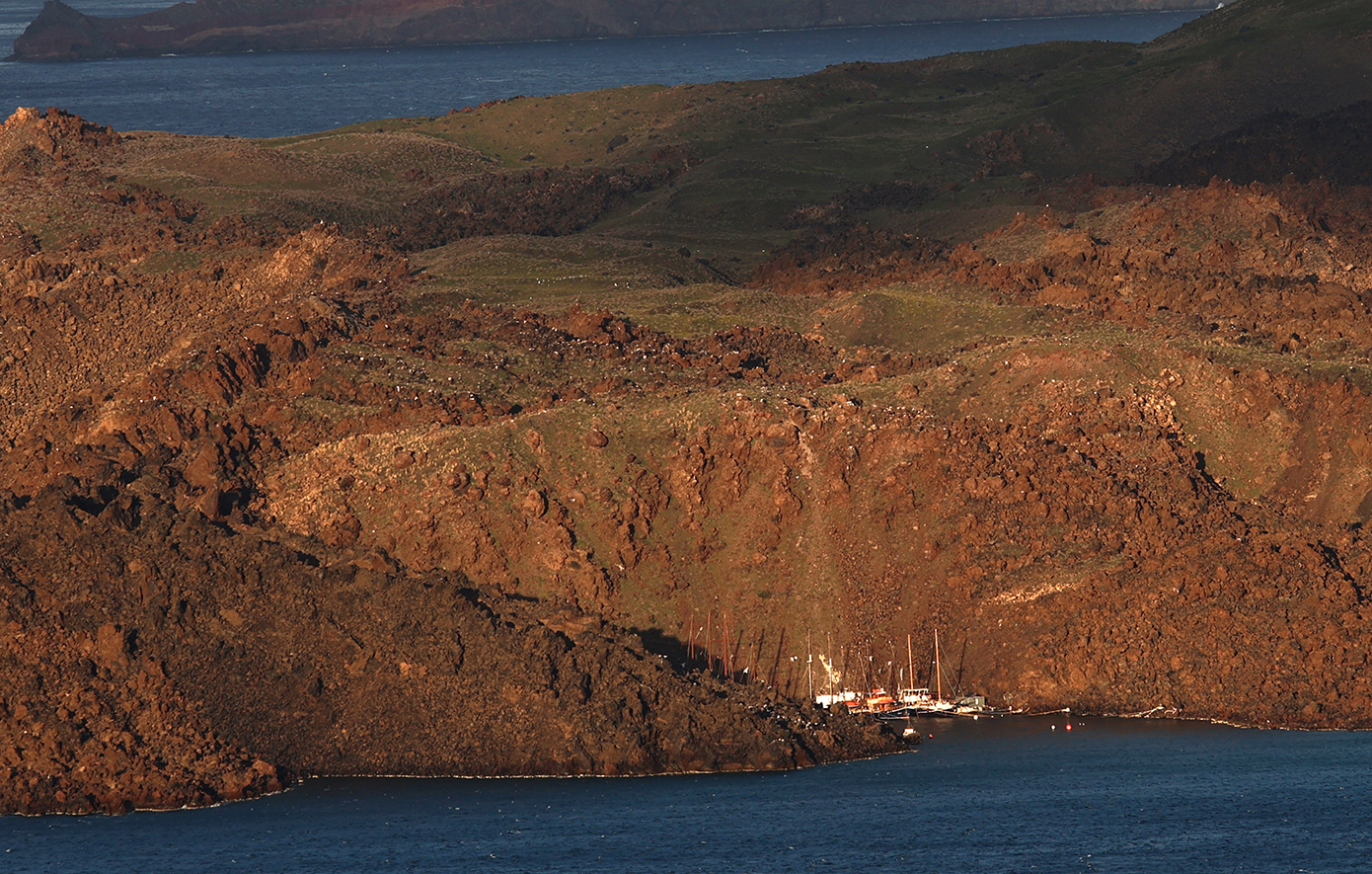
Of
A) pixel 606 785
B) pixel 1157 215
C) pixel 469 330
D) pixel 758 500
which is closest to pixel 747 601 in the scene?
pixel 758 500

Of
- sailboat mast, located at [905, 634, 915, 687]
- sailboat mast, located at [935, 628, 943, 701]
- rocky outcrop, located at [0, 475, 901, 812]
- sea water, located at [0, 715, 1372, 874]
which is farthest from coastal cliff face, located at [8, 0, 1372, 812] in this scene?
sea water, located at [0, 715, 1372, 874]

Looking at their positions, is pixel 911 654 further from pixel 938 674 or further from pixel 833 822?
pixel 833 822

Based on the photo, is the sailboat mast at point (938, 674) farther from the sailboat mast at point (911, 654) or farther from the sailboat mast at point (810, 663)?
the sailboat mast at point (810, 663)

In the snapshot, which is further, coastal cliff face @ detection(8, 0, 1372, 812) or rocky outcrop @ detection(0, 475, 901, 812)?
coastal cliff face @ detection(8, 0, 1372, 812)

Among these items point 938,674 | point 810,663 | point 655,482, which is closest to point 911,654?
point 938,674

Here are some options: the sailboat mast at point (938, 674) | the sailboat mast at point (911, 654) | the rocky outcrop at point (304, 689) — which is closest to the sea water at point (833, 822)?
the rocky outcrop at point (304, 689)

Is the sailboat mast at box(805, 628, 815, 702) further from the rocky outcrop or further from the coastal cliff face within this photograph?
the rocky outcrop

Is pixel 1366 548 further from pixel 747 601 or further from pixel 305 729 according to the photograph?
pixel 305 729
